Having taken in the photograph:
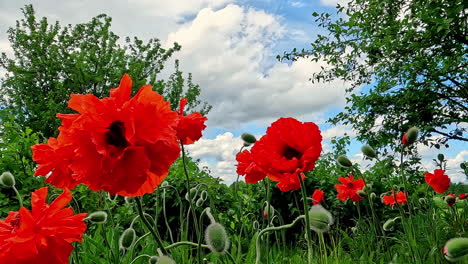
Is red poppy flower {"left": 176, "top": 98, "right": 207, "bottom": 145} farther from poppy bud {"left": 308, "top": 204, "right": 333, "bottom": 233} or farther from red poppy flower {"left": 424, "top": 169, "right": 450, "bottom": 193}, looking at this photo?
red poppy flower {"left": 424, "top": 169, "right": 450, "bottom": 193}

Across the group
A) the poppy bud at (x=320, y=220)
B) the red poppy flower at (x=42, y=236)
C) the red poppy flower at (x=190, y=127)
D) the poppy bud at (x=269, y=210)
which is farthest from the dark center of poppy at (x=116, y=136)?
the poppy bud at (x=269, y=210)

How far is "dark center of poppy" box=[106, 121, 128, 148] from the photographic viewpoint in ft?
3.64

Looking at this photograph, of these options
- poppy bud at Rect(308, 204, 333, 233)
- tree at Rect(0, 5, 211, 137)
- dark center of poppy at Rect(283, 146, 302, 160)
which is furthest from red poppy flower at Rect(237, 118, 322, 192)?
tree at Rect(0, 5, 211, 137)

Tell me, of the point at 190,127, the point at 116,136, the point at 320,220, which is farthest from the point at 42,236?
the point at 320,220

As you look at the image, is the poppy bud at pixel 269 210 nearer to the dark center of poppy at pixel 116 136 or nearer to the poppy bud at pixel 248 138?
the poppy bud at pixel 248 138

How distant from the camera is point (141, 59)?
23.9 metres

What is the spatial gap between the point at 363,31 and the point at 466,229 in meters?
4.99

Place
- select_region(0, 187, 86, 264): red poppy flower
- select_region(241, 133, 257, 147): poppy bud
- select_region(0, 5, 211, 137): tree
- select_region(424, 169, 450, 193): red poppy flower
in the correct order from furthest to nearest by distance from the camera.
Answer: select_region(0, 5, 211, 137): tree < select_region(424, 169, 450, 193): red poppy flower < select_region(241, 133, 257, 147): poppy bud < select_region(0, 187, 86, 264): red poppy flower

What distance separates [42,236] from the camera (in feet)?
3.98

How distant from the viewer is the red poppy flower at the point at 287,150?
1440 millimetres

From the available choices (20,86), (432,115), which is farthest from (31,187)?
(20,86)

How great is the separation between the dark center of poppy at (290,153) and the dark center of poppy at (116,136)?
65 centimetres

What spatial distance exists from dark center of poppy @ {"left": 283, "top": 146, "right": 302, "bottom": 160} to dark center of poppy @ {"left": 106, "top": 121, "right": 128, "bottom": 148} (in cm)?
65

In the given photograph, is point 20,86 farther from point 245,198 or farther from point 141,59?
point 245,198
